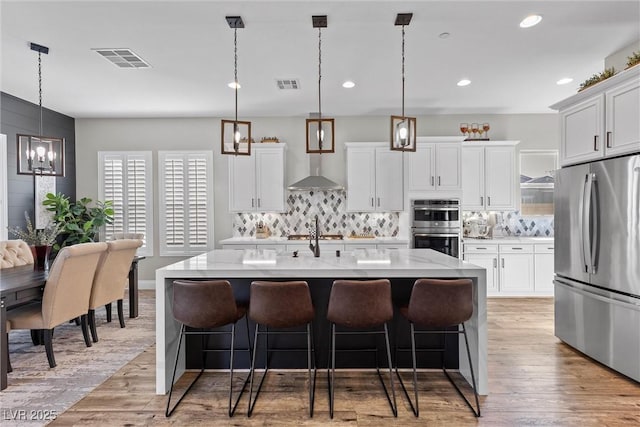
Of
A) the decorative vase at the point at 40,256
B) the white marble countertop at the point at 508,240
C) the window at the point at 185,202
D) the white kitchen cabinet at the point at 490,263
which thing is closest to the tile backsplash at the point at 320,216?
the window at the point at 185,202

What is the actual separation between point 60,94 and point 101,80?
3.38 feet

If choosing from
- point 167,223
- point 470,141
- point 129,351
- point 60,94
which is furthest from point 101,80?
point 470,141

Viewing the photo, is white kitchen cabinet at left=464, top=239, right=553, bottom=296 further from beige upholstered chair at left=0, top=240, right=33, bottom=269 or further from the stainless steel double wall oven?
beige upholstered chair at left=0, top=240, right=33, bottom=269

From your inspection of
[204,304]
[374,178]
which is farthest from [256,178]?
[204,304]

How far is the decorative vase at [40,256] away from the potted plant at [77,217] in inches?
67.1

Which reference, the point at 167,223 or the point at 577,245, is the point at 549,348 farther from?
the point at 167,223

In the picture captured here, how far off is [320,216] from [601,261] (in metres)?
3.90

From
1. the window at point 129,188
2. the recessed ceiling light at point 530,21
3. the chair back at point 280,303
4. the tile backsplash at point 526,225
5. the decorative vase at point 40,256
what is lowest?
the chair back at point 280,303

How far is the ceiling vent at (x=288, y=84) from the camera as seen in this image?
14.6 ft

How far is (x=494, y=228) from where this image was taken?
20.0 feet

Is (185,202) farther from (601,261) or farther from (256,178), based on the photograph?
(601,261)

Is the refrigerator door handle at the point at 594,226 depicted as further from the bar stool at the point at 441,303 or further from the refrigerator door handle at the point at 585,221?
the bar stool at the point at 441,303

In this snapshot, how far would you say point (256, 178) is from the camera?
5.74m

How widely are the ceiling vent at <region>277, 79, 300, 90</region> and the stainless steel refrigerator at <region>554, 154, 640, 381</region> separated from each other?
316 centimetres
